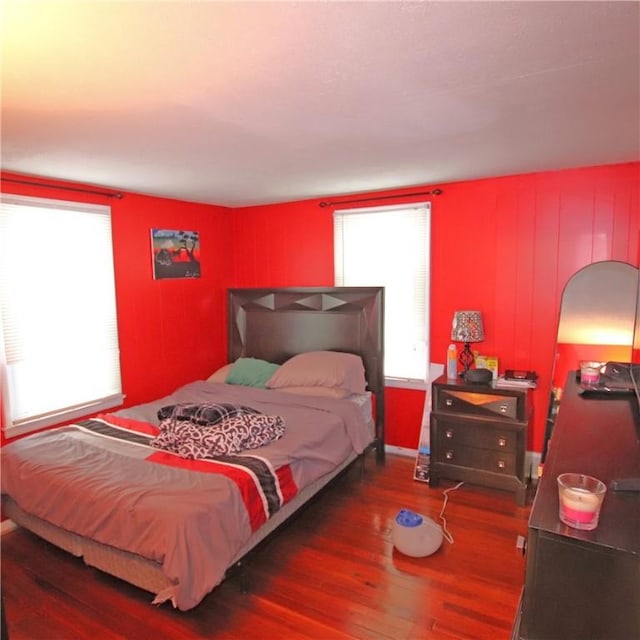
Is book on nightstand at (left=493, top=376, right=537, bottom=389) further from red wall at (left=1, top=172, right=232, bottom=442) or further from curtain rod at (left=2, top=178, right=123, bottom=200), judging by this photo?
curtain rod at (left=2, top=178, right=123, bottom=200)

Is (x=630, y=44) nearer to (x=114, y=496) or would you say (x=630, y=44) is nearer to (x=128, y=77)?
(x=128, y=77)

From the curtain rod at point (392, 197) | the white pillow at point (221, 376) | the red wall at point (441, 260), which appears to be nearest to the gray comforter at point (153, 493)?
the white pillow at point (221, 376)

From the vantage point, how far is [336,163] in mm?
2781

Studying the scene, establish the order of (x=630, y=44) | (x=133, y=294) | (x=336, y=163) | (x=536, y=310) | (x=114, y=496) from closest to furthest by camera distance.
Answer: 1. (x=630, y=44)
2. (x=114, y=496)
3. (x=336, y=163)
4. (x=536, y=310)
5. (x=133, y=294)

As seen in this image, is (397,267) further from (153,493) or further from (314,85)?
(153,493)

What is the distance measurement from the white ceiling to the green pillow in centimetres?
171

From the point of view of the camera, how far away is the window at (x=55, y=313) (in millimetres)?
2850

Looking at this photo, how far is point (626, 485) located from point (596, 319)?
204cm

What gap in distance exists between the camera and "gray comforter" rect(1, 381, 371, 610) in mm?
1896

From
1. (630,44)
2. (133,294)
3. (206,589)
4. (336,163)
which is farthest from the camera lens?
(133,294)

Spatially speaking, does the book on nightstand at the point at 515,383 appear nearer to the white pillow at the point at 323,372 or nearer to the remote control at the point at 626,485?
the white pillow at the point at 323,372

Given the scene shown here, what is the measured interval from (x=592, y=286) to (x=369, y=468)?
2105 millimetres

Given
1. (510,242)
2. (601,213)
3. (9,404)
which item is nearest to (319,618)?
(9,404)

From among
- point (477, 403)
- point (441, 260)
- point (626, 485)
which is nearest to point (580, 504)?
point (626, 485)
